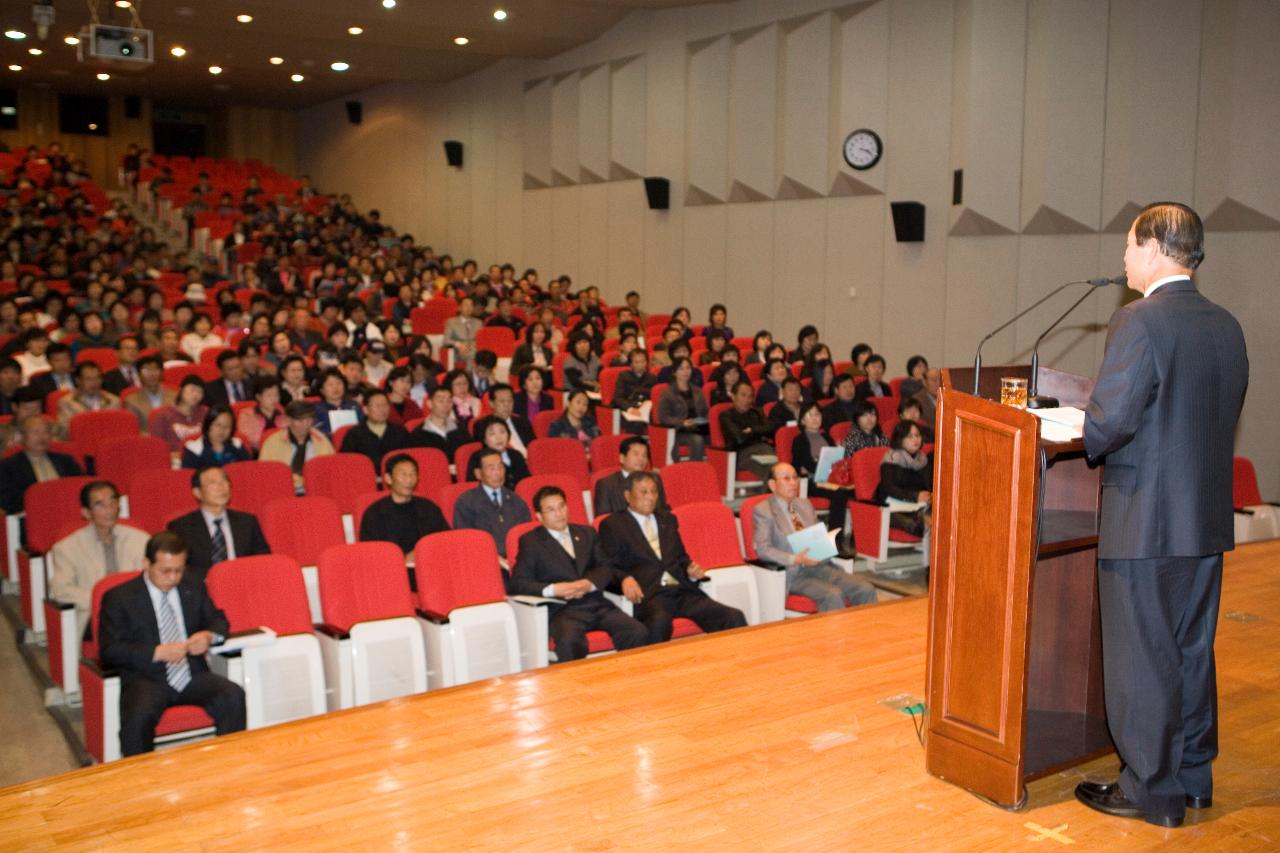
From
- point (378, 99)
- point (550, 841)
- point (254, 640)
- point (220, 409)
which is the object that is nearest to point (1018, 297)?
point (220, 409)

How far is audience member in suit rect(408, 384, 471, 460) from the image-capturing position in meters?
6.79

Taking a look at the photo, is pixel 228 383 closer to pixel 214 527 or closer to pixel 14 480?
pixel 14 480

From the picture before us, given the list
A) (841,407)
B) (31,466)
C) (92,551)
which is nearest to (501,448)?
(92,551)

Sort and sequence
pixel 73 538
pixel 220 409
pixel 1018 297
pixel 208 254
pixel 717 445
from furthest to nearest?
pixel 208 254
pixel 1018 297
pixel 717 445
pixel 220 409
pixel 73 538

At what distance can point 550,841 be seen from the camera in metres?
2.40

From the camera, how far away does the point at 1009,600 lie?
7.64 ft

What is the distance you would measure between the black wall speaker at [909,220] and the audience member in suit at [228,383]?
5.70m

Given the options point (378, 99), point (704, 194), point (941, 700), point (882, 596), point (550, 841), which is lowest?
point (882, 596)

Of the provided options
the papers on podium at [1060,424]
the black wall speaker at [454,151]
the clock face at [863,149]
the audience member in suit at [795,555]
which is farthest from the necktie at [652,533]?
the black wall speaker at [454,151]

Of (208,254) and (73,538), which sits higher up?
(208,254)

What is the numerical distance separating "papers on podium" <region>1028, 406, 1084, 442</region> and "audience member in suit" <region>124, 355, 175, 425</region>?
19.4 feet

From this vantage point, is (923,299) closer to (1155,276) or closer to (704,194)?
(704,194)

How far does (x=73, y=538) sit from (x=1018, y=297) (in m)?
7.39

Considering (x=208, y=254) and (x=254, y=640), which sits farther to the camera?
(x=208, y=254)
